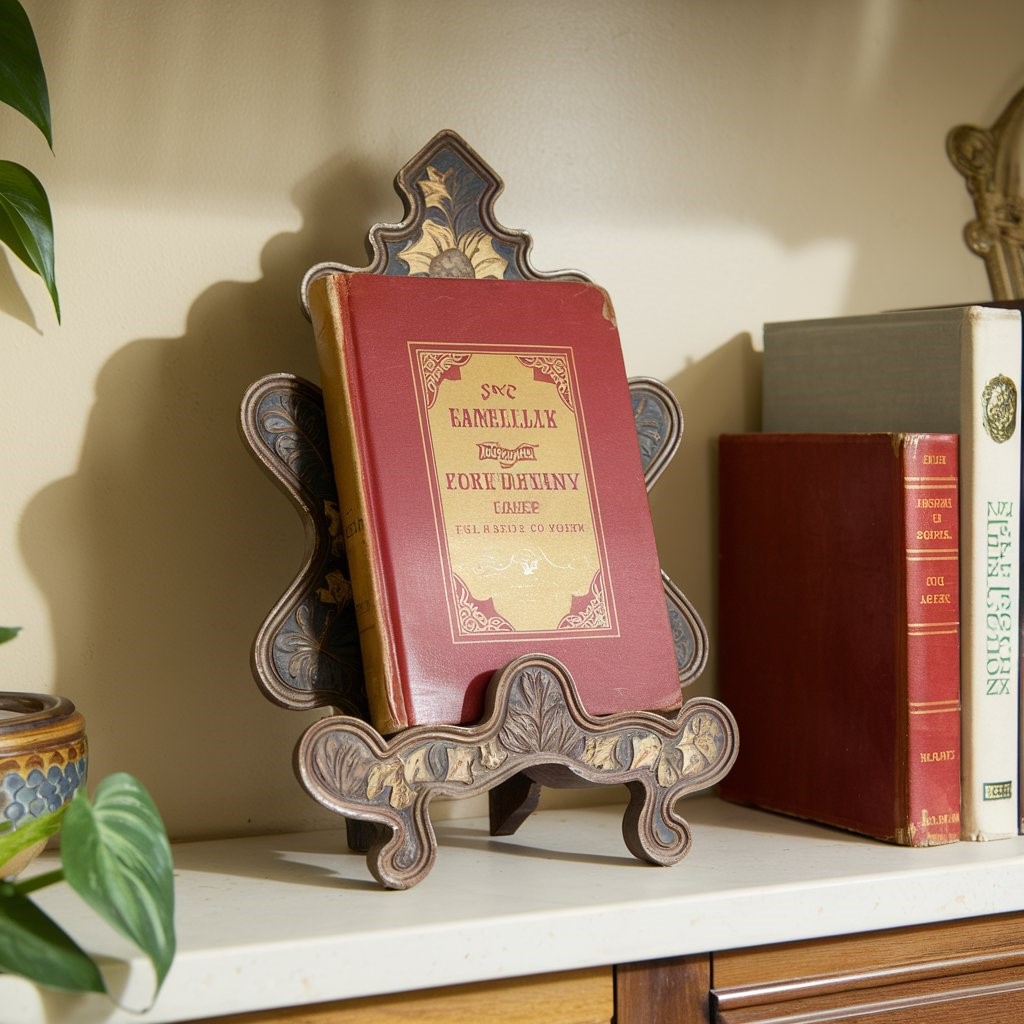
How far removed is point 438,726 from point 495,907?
0.10 m

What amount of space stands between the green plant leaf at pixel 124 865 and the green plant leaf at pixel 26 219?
1.13 feet

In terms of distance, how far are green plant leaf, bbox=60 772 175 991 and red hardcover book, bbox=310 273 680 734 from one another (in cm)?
18

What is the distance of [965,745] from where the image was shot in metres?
0.83

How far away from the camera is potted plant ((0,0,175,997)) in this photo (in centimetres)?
53

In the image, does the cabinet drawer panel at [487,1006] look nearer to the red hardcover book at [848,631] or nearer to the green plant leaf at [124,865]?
the green plant leaf at [124,865]

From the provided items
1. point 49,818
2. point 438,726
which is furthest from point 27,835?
point 438,726

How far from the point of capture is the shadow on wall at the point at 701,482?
1.00 meters

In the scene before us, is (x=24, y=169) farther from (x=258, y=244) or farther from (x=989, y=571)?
(x=989, y=571)

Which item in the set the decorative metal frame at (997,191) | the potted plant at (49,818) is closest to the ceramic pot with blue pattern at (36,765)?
the potted plant at (49,818)

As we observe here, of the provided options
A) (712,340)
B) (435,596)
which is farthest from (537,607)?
(712,340)

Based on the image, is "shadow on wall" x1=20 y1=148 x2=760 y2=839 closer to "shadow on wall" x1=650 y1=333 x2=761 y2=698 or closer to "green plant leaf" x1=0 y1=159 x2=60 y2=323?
"green plant leaf" x1=0 y1=159 x2=60 y2=323

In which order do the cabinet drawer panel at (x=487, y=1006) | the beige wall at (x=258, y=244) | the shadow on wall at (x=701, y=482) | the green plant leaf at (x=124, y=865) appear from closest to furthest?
the green plant leaf at (x=124, y=865) < the cabinet drawer panel at (x=487, y=1006) < the beige wall at (x=258, y=244) < the shadow on wall at (x=701, y=482)

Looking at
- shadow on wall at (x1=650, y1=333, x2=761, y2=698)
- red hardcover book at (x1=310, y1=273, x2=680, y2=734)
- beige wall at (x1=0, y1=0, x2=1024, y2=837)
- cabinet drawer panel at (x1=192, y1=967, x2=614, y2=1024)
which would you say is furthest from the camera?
shadow on wall at (x1=650, y1=333, x2=761, y2=698)

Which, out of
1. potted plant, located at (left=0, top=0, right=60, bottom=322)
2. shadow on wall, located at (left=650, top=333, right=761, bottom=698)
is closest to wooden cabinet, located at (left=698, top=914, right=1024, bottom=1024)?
shadow on wall, located at (left=650, top=333, right=761, bottom=698)
